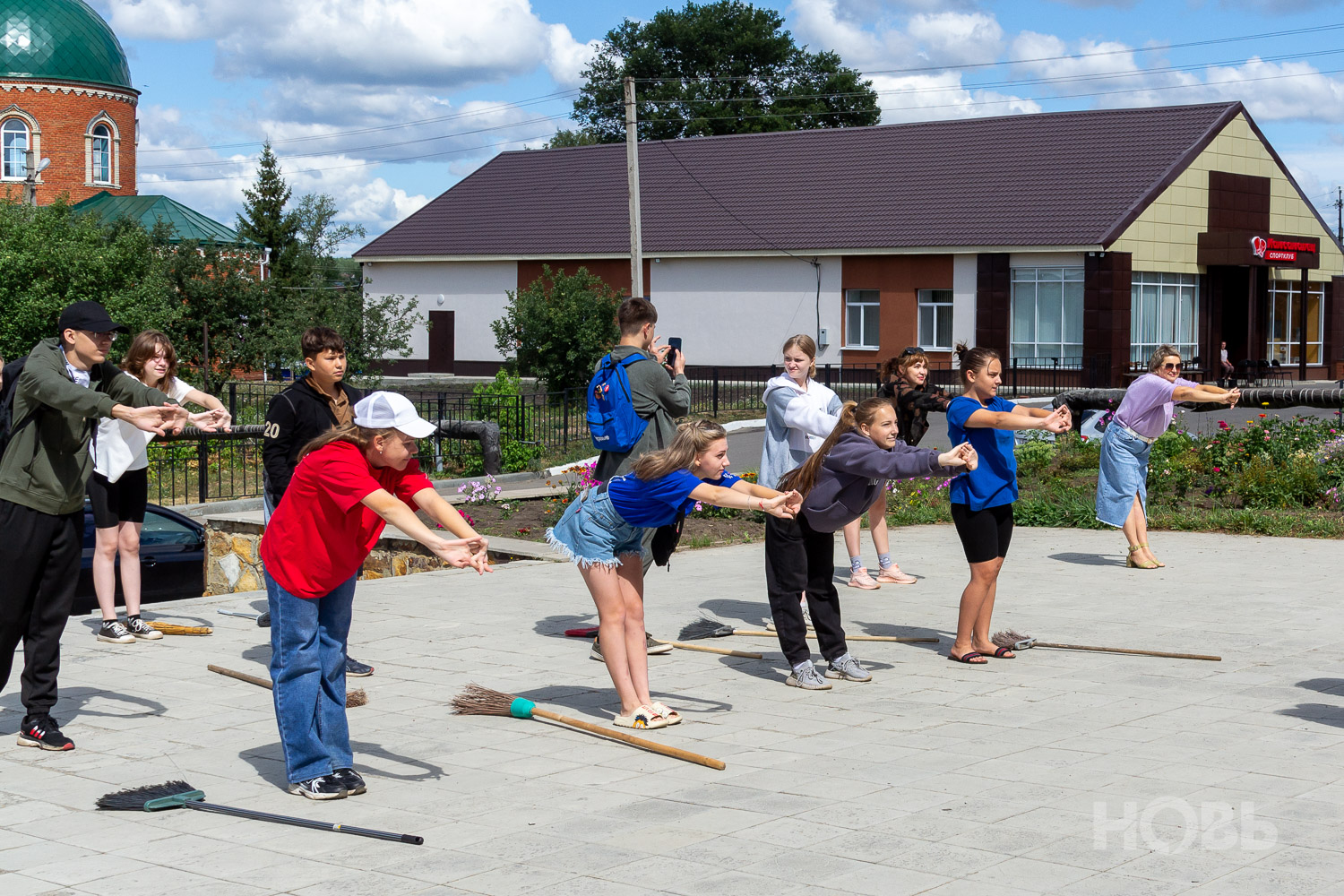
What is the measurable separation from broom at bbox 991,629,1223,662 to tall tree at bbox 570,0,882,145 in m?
60.1

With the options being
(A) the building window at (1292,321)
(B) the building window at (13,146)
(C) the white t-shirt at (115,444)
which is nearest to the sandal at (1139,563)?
(C) the white t-shirt at (115,444)

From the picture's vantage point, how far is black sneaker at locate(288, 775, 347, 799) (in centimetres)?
561

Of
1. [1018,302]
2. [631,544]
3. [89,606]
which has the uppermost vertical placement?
[1018,302]

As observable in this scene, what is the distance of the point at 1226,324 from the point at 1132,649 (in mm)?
37951

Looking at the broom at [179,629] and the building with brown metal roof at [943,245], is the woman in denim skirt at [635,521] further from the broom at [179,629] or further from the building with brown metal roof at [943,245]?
the building with brown metal roof at [943,245]

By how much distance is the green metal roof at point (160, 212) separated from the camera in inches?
1986

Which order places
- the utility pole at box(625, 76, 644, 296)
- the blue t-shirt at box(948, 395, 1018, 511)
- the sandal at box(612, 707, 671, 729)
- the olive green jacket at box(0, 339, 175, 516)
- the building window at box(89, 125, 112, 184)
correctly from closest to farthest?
1. the olive green jacket at box(0, 339, 175, 516)
2. the sandal at box(612, 707, 671, 729)
3. the blue t-shirt at box(948, 395, 1018, 511)
4. the utility pole at box(625, 76, 644, 296)
5. the building window at box(89, 125, 112, 184)

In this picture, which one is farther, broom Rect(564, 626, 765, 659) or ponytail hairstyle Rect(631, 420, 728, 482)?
broom Rect(564, 626, 765, 659)

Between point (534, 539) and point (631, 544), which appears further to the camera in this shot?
point (534, 539)

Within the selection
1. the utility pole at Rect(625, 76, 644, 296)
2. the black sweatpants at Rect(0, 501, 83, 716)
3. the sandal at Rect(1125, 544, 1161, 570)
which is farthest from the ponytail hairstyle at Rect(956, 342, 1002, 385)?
the utility pole at Rect(625, 76, 644, 296)

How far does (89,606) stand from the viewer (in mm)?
10914

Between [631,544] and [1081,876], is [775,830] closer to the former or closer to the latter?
[1081,876]

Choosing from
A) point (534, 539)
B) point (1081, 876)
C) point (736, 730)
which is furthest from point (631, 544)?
point (534, 539)

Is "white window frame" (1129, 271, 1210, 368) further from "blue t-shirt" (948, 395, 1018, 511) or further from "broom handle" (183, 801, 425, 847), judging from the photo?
"broom handle" (183, 801, 425, 847)
